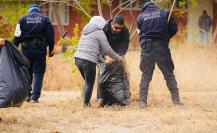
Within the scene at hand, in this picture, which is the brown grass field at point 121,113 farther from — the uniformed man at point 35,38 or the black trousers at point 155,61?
the uniformed man at point 35,38

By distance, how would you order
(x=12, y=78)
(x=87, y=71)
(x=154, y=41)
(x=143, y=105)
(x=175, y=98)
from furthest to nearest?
(x=175, y=98), (x=143, y=105), (x=154, y=41), (x=87, y=71), (x=12, y=78)

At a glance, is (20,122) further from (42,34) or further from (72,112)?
(42,34)

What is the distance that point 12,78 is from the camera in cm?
892

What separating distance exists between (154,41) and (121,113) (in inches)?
56.9

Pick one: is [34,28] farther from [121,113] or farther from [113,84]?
[121,113]

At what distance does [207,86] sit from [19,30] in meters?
5.29

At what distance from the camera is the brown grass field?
886cm

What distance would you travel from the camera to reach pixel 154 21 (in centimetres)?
1066

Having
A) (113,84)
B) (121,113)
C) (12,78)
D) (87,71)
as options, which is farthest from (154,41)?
(12,78)

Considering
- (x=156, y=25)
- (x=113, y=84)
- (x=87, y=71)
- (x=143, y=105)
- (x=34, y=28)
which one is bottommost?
(x=143, y=105)

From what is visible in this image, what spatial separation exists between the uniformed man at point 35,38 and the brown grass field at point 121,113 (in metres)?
0.79

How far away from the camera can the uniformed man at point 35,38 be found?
1157 cm

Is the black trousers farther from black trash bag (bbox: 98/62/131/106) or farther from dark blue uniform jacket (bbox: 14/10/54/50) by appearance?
dark blue uniform jacket (bbox: 14/10/54/50)

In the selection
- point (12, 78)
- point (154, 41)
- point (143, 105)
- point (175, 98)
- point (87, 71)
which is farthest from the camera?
point (175, 98)
